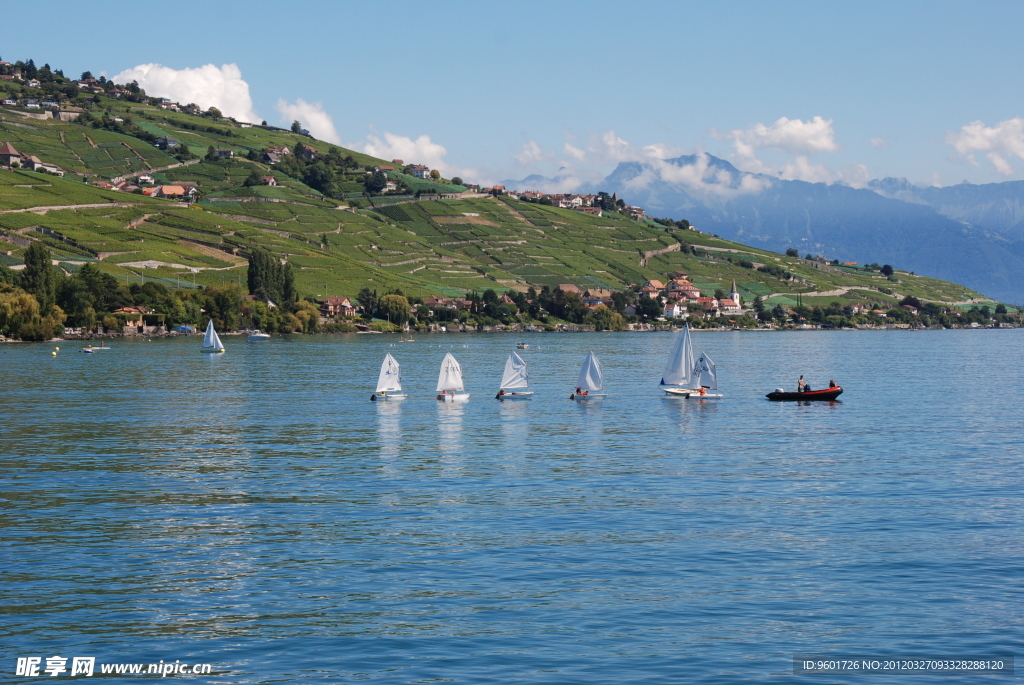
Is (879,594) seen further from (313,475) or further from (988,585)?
(313,475)

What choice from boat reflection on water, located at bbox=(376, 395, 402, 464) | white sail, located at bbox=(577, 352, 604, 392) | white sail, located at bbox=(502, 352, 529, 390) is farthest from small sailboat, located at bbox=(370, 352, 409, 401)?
white sail, located at bbox=(577, 352, 604, 392)

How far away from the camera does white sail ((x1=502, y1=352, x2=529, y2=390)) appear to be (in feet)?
311

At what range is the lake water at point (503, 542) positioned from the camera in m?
25.1

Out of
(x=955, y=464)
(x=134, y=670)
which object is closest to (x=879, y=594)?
(x=134, y=670)

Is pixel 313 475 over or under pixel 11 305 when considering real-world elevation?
under

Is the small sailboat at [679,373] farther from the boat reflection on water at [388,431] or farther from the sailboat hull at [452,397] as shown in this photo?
the boat reflection on water at [388,431]

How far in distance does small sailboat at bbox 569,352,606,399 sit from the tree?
419 ft

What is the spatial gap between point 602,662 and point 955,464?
39155 millimetres

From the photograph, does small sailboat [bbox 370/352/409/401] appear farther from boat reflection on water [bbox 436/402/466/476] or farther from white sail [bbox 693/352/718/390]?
white sail [bbox 693/352/718/390]

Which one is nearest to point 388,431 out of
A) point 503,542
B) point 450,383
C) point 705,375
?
point 450,383

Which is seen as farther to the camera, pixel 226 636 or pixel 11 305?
pixel 11 305

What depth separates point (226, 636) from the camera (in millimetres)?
25672

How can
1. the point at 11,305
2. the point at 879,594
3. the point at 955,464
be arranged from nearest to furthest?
the point at 879,594 → the point at 955,464 → the point at 11,305

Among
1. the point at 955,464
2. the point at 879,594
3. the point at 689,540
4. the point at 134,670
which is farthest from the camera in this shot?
the point at 955,464
